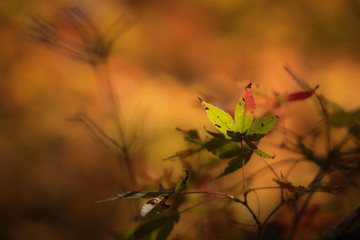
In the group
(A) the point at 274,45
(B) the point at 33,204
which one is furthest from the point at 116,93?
(A) the point at 274,45

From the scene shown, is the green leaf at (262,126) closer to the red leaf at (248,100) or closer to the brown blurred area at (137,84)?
the red leaf at (248,100)

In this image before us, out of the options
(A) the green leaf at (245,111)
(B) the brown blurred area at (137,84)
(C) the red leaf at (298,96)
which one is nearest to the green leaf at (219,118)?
(A) the green leaf at (245,111)

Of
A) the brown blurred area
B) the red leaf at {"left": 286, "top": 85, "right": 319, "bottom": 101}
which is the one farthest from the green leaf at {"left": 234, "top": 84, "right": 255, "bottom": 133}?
the brown blurred area

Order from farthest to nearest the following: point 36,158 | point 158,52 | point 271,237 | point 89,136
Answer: point 158,52, point 89,136, point 36,158, point 271,237

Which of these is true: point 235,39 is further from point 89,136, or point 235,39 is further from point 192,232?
point 192,232

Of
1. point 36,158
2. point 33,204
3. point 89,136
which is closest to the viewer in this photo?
point 33,204

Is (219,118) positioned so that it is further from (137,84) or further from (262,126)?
(137,84)

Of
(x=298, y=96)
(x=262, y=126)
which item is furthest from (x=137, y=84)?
(x=262, y=126)

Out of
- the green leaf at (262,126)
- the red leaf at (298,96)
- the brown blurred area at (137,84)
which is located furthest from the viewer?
the brown blurred area at (137,84)
